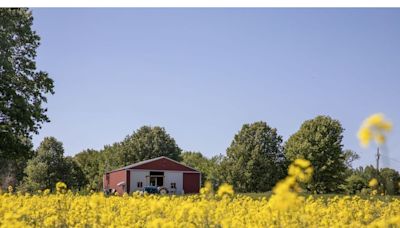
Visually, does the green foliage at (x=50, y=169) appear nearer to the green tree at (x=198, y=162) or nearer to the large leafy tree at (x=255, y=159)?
the green tree at (x=198, y=162)

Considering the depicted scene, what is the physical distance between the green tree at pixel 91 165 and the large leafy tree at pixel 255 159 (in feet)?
70.7

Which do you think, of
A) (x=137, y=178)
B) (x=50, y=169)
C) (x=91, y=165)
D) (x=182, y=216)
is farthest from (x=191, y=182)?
(x=182, y=216)

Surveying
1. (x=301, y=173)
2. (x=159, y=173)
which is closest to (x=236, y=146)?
(x=159, y=173)

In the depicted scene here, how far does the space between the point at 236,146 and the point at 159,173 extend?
1002 cm

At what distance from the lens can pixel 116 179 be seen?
46.8 meters

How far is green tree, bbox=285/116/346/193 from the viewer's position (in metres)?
44.2

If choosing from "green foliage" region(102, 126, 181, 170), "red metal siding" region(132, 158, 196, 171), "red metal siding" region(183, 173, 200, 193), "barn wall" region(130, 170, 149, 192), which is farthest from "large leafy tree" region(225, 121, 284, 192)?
"green foliage" region(102, 126, 181, 170)

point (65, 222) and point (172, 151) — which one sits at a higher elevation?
point (172, 151)

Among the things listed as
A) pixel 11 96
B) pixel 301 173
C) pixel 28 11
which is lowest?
pixel 301 173

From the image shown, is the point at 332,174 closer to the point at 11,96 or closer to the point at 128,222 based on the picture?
the point at 11,96

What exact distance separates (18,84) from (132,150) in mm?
38829

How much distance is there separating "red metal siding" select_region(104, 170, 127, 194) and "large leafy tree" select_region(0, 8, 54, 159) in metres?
19.5

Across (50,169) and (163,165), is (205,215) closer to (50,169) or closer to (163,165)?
(163,165)
